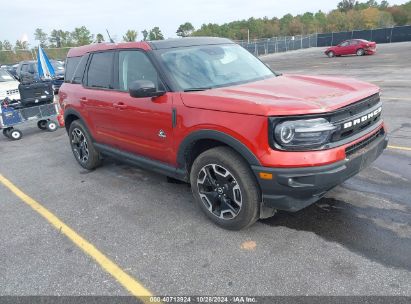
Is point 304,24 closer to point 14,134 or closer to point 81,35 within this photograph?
point 81,35

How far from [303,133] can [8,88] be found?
11.0 meters

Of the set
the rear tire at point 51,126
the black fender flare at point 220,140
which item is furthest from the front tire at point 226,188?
the rear tire at point 51,126

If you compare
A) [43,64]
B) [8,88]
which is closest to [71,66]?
[8,88]

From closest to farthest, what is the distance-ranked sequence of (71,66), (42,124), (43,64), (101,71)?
(101,71) < (71,66) < (42,124) < (43,64)

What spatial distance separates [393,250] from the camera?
Answer: 311 cm

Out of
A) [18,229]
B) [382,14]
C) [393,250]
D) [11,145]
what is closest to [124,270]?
[18,229]

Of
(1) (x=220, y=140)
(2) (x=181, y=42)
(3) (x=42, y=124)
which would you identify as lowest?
(3) (x=42, y=124)

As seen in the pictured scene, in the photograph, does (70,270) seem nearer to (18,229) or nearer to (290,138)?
(18,229)

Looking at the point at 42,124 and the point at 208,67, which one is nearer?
the point at 208,67

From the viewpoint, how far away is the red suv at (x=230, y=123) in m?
2.97

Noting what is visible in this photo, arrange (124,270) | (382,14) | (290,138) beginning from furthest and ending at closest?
(382,14) → (124,270) → (290,138)

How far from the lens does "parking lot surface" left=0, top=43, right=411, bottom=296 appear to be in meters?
2.88

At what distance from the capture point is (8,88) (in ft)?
37.0

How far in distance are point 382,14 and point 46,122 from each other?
304 feet
